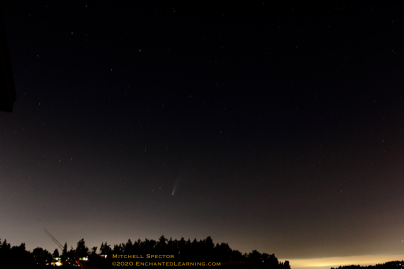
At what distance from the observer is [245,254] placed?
156125 millimetres

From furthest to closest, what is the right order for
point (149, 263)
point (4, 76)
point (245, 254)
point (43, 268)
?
point (245, 254)
point (149, 263)
point (43, 268)
point (4, 76)

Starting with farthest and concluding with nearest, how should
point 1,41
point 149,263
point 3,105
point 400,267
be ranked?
1. point 400,267
2. point 149,263
3. point 3,105
4. point 1,41

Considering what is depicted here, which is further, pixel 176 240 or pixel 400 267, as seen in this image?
pixel 176 240

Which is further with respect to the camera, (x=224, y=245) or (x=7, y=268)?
(x=224, y=245)

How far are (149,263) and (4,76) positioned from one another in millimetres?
43125

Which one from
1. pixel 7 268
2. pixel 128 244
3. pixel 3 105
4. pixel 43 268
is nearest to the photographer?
pixel 3 105

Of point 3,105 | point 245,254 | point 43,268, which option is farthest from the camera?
point 245,254

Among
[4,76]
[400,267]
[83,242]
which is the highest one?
[83,242]

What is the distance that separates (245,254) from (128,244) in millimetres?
63321

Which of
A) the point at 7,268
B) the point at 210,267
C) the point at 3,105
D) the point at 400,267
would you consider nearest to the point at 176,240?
the point at 400,267

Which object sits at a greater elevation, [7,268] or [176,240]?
[176,240]

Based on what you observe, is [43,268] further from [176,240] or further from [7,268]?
[176,240]

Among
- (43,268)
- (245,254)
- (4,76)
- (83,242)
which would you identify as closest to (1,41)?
(4,76)

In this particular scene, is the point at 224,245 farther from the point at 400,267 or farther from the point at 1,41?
the point at 1,41
